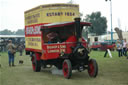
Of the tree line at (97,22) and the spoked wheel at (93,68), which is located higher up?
the tree line at (97,22)

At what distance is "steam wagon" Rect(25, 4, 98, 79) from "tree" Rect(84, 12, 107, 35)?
64086mm

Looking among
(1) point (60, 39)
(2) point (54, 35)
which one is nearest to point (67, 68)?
(1) point (60, 39)

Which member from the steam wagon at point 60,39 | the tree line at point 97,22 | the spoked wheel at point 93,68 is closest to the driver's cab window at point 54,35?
the steam wagon at point 60,39

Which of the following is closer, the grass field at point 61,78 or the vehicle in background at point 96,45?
the grass field at point 61,78

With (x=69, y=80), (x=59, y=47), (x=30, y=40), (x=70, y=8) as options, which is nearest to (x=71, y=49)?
(x=59, y=47)

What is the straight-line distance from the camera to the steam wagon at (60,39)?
9.67 m

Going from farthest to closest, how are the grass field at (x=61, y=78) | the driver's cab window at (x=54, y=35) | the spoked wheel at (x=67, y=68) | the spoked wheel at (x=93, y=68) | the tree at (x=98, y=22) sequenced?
the tree at (x=98, y=22) → the driver's cab window at (x=54, y=35) → the spoked wheel at (x=93, y=68) → the spoked wheel at (x=67, y=68) → the grass field at (x=61, y=78)

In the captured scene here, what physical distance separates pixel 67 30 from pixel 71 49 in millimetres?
1159

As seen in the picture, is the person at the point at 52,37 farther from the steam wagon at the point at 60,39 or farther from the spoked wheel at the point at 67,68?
the spoked wheel at the point at 67,68

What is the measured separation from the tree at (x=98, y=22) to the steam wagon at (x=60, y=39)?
6409 cm

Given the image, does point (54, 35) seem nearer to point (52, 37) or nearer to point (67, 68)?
point (52, 37)

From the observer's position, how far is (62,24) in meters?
10.2

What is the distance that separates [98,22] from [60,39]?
65.6 m

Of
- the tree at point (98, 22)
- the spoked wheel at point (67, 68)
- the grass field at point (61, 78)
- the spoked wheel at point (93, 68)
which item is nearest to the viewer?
the grass field at point (61, 78)
